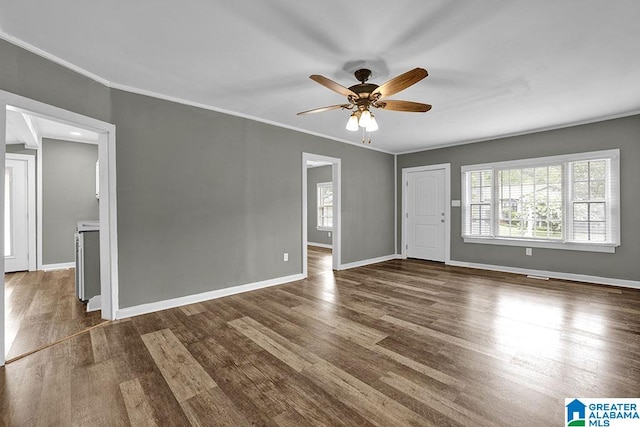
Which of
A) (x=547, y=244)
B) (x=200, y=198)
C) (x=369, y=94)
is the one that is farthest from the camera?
(x=547, y=244)

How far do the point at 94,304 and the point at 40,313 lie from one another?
513mm

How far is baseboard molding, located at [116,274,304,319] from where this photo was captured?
10.2ft

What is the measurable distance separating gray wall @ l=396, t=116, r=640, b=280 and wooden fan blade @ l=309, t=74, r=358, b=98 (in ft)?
13.1

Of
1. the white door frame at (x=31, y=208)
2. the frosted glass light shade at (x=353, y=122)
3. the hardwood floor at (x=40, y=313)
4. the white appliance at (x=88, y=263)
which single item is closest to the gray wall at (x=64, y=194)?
the white door frame at (x=31, y=208)

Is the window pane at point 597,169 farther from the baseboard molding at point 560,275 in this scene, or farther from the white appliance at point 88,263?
the white appliance at point 88,263

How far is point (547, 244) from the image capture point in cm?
475

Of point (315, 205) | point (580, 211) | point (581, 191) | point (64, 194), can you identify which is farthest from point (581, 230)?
point (64, 194)

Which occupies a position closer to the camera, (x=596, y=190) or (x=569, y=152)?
(x=596, y=190)

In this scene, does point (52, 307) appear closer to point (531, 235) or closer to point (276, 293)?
point (276, 293)

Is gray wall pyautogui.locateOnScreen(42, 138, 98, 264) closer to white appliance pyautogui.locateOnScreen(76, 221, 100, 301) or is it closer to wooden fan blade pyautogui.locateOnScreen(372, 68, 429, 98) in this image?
white appliance pyautogui.locateOnScreen(76, 221, 100, 301)

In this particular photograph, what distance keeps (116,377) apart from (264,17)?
2.72 meters

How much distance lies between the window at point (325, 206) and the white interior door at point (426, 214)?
2.59 metres

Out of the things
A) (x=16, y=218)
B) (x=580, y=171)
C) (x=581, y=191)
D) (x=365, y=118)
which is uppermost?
(x=365, y=118)

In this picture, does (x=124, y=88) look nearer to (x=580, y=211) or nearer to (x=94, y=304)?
(x=94, y=304)
